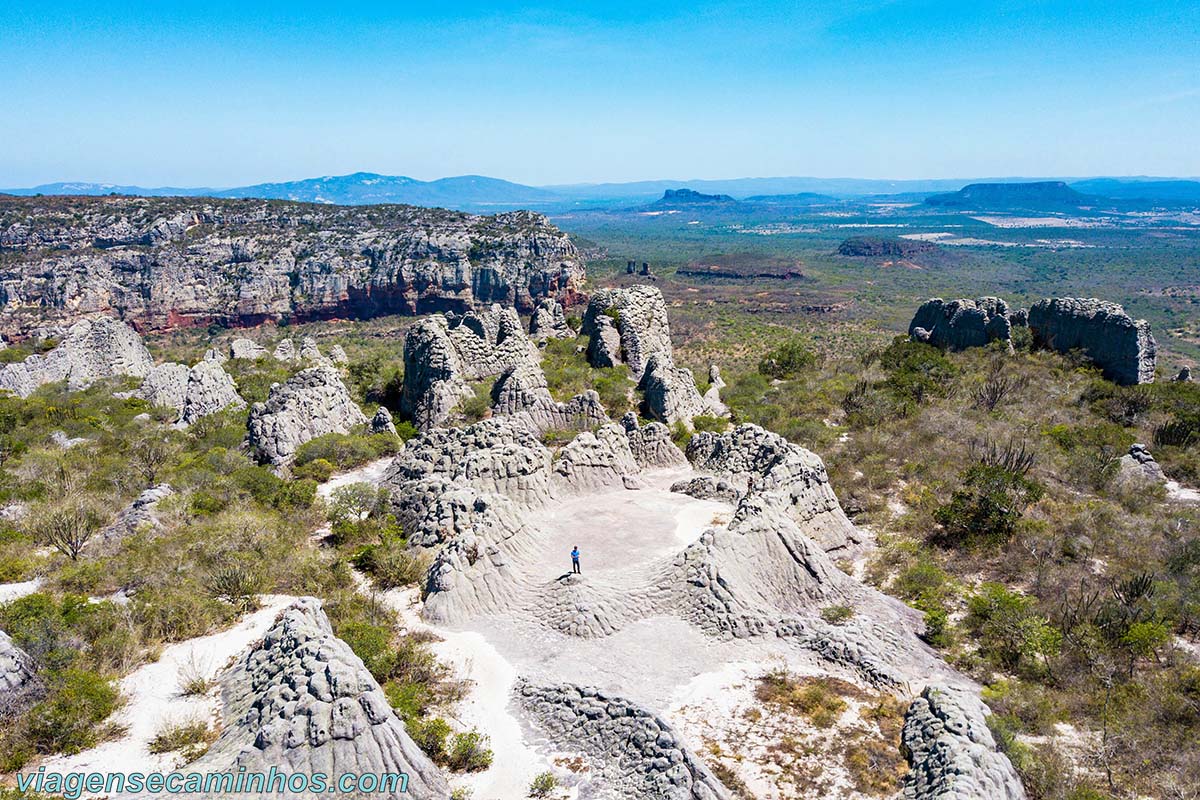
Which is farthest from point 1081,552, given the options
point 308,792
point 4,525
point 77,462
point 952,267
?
point 952,267

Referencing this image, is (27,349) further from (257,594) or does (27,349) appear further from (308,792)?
(308,792)

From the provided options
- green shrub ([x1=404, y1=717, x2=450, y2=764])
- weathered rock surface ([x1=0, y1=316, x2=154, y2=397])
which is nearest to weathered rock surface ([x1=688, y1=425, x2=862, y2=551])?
green shrub ([x1=404, y1=717, x2=450, y2=764])

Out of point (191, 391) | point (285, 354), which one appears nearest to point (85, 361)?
point (285, 354)

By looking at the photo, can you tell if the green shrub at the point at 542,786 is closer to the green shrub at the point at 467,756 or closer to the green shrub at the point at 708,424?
the green shrub at the point at 467,756

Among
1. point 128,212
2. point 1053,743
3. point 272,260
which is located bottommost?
point 1053,743

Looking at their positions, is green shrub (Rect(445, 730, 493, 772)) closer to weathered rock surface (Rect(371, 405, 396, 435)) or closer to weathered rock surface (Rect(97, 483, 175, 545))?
weathered rock surface (Rect(97, 483, 175, 545))

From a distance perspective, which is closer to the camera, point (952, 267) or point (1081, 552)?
point (1081, 552)
